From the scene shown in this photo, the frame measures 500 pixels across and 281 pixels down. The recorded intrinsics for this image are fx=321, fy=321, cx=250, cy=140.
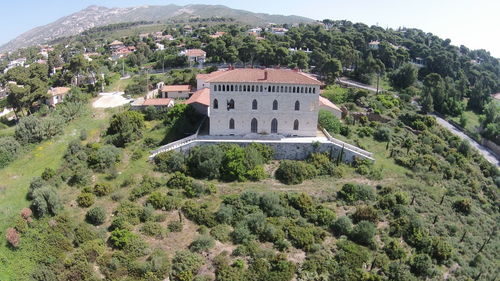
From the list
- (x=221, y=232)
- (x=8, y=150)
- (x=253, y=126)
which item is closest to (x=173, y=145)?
(x=253, y=126)

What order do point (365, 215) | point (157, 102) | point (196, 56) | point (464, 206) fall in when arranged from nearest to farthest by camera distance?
1. point (365, 215)
2. point (464, 206)
3. point (157, 102)
4. point (196, 56)

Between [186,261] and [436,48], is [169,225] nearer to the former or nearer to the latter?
[186,261]

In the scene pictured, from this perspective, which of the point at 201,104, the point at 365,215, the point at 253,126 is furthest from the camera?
the point at 201,104

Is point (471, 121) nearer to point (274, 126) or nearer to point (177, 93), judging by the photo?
point (274, 126)

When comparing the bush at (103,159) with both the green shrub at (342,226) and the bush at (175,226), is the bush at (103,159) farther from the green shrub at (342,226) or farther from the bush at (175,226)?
the green shrub at (342,226)

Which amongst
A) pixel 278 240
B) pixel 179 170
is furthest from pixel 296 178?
pixel 179 170

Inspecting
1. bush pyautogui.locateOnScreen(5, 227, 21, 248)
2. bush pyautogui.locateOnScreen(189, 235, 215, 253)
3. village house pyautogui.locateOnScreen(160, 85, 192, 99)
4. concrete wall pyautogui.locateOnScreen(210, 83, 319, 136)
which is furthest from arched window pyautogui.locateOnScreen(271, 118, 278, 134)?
bush pyautogui.locateOnScreen(5, 227, 21, 248)

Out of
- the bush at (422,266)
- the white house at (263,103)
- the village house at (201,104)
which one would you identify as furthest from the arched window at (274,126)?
the bush at (422,266)
